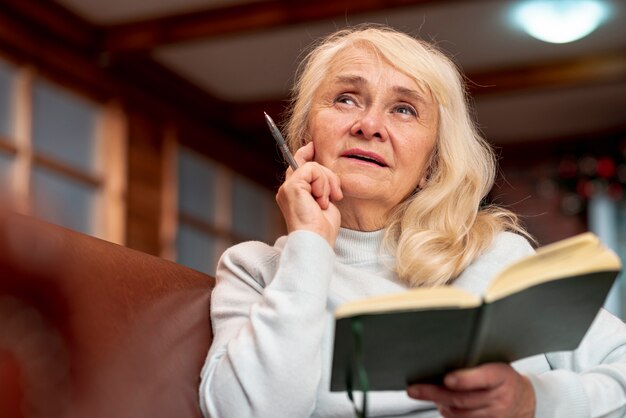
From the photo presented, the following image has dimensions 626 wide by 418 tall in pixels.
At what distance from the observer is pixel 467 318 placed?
2.89 ft

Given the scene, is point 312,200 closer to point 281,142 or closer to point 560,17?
point 281,142

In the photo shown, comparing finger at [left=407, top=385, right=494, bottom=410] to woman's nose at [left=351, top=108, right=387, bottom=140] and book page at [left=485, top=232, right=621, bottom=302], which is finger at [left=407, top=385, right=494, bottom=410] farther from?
woman's nose at [left=351, top=108, right=387, bottom=140]

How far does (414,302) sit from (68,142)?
4.60 m

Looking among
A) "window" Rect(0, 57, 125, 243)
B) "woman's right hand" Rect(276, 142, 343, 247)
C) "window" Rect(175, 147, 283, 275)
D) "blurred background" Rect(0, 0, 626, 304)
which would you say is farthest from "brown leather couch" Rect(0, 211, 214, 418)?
"window" Rect(175, 147, 283, 275)

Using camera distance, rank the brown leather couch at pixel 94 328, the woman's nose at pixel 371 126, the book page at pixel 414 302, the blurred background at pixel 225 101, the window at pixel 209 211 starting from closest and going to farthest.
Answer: the brown leather couch at pixel 94 328 < the book page at pixel 414 302 < the woman's nose at pixel 371 126 < the blurred background at pixel 225 101 < the window at pixel 209 211

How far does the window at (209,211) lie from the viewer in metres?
6.27

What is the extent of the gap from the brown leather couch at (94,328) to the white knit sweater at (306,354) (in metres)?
0.05

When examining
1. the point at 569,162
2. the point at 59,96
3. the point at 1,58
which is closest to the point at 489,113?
the point at 569,162

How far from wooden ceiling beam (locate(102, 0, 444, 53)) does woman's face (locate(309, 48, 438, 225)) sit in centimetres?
318

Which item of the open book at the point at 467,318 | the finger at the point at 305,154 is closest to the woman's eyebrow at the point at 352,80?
the finger at the point at 305,154

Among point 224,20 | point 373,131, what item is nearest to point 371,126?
point 373,131

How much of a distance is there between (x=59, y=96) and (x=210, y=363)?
4.14 m

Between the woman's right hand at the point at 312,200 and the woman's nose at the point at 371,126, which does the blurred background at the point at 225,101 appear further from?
the woman's right hand at the point at 312,200

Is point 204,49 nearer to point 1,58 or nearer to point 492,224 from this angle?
point 1,58
